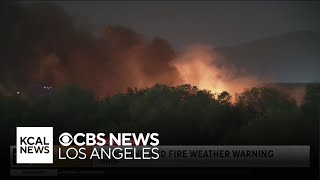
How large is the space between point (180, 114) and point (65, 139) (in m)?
1.62

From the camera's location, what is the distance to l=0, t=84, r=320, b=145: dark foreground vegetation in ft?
14.8

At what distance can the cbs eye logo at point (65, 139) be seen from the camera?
4309mm

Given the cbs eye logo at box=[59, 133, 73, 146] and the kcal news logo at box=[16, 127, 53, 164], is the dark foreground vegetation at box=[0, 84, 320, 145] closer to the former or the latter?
the cbs eye logo at box=[59, 133, 73, 146]

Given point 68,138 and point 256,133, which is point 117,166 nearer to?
point 68,138

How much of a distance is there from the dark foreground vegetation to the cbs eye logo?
0.11 metres

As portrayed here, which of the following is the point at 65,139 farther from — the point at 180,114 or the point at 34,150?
the point at 180,114

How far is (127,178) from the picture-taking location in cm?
419

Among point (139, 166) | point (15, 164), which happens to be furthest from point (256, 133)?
point (15, 164)

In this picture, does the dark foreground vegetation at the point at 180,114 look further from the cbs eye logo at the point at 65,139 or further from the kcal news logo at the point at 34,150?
the kcal news logo at the point at 34,150

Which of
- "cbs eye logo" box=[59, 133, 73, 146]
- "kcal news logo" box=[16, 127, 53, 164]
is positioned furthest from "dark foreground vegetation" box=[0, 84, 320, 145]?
"kcal news logo" box=[16, 127, 53, 164]

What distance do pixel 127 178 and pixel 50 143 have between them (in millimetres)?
1081

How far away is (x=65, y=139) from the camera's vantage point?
4336mm

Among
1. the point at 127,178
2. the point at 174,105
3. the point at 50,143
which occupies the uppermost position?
the point at 174,105

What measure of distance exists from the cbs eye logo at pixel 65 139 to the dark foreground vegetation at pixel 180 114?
0.37 feet
